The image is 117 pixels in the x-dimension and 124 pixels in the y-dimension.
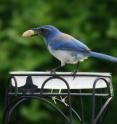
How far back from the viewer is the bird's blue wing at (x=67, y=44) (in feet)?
13.7

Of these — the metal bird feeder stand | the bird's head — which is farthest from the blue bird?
the metal bird feeder stand

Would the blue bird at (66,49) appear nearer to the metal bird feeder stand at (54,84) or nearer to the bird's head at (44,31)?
the bird's head at (44,31)

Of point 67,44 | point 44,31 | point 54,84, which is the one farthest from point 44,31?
point 54,84

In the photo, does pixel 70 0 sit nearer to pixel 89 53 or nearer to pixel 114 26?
pixel 114 26

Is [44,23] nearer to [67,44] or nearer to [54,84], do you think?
[67,44]

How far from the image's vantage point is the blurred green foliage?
6.73 m

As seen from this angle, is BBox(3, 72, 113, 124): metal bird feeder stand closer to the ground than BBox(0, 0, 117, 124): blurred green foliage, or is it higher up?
closer to the ground

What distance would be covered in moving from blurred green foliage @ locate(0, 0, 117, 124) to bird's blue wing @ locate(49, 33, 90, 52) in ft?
7.60

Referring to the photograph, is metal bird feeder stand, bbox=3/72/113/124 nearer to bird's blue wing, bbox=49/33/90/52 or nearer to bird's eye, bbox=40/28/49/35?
bird's blue wing, bbox=49/33/90/52

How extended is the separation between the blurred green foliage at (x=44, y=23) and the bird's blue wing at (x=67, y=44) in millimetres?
2318

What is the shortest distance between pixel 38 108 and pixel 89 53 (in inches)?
107

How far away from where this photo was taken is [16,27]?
266 inches

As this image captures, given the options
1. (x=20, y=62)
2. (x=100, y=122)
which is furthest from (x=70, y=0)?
(x=100, y=122)

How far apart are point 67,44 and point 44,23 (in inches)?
101
